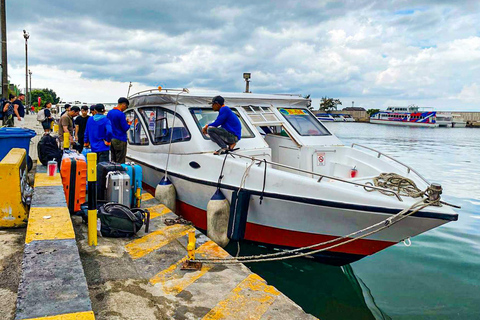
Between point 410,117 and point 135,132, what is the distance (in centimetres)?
6563

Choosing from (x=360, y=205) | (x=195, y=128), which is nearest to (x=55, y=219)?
(x=195, y=128)

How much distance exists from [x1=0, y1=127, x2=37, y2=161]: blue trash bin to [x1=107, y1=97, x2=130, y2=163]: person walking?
1.43 meters

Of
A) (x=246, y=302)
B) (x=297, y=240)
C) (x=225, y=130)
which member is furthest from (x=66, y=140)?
(x=246, y=302)

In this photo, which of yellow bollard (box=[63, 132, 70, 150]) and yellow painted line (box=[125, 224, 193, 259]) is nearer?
yellow painted line (box=[125, 224, 193, 259])

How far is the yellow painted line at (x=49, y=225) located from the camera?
3.22m

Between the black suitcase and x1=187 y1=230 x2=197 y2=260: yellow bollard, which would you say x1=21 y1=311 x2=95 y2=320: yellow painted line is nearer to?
x1=187 y1=230 x2=197 y2=260: yellow bollard

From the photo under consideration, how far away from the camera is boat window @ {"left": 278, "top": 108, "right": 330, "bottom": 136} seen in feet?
21.4

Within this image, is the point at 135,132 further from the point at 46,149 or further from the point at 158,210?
the point at 158,210

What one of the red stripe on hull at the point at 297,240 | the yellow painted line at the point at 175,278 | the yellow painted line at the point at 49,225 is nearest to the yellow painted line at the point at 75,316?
the yellow painted line at the point at 175,278

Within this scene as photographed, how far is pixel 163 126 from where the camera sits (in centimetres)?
678

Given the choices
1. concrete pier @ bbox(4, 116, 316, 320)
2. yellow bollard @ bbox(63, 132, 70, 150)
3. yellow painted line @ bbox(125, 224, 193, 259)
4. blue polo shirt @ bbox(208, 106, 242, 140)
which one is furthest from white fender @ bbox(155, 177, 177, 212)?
yellow bollard @ bbox(63, 132, 70, 150)

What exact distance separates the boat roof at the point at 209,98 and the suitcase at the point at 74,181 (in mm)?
2165

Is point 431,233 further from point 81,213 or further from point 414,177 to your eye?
point 81,213

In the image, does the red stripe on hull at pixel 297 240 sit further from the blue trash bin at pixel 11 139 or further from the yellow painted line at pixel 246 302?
the blue trash bin at pixel 11 139
